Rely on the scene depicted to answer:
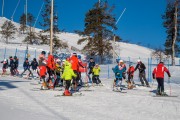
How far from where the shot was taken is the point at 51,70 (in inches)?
722

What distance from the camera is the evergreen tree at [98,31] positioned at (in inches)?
2087

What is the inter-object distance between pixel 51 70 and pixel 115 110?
6916 millimetres

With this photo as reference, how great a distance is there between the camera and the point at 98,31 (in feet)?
177

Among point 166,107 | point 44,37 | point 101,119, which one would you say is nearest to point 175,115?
point 166,107

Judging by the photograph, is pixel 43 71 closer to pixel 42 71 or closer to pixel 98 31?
pixel 42 71

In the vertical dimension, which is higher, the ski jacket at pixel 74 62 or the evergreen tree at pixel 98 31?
the evergreen tree at pixel 98 31

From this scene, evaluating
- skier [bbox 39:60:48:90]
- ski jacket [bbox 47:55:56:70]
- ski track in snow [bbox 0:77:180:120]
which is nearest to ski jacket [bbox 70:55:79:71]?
ski jacket [bbox 47:55:56:70]

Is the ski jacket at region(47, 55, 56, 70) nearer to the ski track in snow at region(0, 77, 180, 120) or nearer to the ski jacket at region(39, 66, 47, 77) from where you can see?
the ski jacket at region(39, 66, 47, 77)

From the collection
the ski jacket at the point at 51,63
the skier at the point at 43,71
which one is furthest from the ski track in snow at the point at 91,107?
the ski jacket at the point at 51,63

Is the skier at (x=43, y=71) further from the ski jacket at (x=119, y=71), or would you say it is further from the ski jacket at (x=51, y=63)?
the ski jacket at (x=119, y=71)

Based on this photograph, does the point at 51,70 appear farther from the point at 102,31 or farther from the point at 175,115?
the point at 102,31

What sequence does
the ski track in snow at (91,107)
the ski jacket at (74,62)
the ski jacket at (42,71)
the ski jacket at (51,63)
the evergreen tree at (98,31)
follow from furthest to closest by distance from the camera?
the evergreen tree at (98,31)
the ski jacket at (51,63)
the ski jacket at (42,71)
the ski jacket at (74,62)
the ski track in snow at (91,107)

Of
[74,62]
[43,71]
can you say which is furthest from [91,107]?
[43,71]

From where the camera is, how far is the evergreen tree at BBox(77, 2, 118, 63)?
53.0 metres
